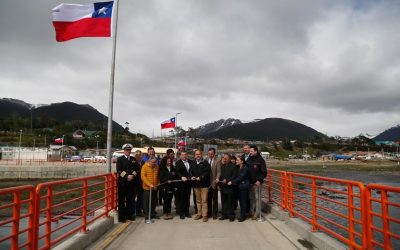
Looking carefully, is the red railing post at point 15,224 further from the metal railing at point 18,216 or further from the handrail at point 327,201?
the handrail at point 327,201

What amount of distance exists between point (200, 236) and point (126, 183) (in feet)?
9.80

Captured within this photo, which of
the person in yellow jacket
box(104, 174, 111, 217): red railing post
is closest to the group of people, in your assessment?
the person in yellow jacket

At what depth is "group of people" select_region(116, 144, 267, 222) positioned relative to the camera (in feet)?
37.7

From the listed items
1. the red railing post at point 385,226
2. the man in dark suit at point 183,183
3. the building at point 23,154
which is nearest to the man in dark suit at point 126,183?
the man in dark suit at point 183,183

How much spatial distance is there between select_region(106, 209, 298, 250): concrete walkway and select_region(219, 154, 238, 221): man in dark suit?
48 centimetres

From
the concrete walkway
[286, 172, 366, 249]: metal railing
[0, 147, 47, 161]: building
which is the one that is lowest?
the concrete walkway

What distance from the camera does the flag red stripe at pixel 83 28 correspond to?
43.7 feet

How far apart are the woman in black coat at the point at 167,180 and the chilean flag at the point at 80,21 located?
15.7 ft

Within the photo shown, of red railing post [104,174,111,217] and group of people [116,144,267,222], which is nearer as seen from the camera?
red railing post [104,174,111,217]

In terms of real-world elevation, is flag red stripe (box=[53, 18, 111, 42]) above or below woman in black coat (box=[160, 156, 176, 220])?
above

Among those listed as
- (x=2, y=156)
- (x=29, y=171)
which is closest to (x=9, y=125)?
(x=2, y=156)

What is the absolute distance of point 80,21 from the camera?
13453 mm

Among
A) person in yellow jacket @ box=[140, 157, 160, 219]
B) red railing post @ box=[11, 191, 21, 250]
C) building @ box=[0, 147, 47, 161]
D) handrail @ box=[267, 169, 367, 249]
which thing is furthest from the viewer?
building @ box=[0, 147, 47, 161]

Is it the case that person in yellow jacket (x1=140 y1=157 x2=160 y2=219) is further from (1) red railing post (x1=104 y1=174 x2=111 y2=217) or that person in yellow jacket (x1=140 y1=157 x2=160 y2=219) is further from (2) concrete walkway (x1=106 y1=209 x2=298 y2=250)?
(1) red railing post (x1=104 y1=174 x2=111 y2=217)
